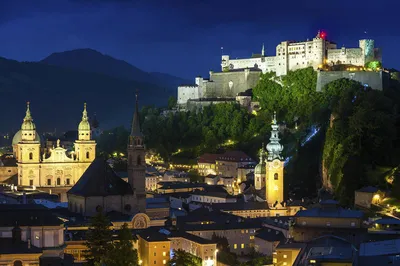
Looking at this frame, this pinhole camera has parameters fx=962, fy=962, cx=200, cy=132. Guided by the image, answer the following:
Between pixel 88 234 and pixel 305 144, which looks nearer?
pixel 88 234

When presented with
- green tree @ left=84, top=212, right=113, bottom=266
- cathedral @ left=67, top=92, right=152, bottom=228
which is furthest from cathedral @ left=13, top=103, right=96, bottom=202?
green tree @ left=84, top=212, right=113, bottom=266

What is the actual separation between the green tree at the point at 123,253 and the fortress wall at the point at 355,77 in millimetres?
45747

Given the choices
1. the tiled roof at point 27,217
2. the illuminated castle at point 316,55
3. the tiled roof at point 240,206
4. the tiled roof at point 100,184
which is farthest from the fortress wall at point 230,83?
the tiled roof at point 27,217

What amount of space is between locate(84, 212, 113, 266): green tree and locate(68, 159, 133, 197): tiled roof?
9804mm

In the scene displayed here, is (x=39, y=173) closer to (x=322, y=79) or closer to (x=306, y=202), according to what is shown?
(x=306, y=202)

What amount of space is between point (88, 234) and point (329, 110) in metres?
36.7

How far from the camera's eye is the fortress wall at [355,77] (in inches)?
3416

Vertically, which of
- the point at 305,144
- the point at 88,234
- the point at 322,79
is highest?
the point at 322,79

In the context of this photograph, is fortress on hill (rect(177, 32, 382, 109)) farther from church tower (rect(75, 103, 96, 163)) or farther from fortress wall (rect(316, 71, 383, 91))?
church tower (rect(75, 103, 96, 163))

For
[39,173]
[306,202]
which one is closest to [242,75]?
[39,173]

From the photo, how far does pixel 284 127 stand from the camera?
296 ft

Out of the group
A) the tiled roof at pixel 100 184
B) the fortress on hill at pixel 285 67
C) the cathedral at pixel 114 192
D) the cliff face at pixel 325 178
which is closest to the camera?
the cathedral at pixel 114 192

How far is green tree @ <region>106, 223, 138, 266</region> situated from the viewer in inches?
1676

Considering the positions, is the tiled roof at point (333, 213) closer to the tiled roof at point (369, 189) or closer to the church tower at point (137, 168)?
the tiled roof at point (369, 189)
